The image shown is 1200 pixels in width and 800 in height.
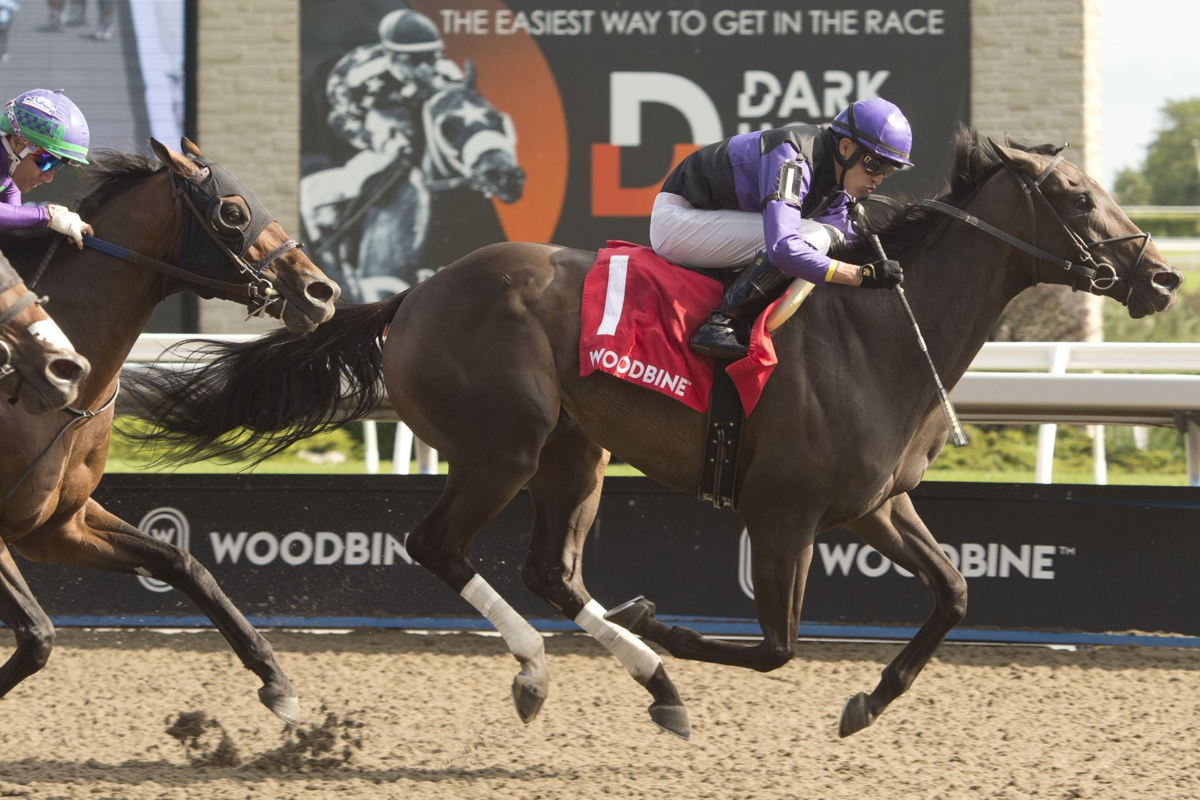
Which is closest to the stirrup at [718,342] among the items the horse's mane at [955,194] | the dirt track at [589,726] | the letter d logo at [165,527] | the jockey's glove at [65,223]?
the horse's mane at [955,194]

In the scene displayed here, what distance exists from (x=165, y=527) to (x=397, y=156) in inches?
241

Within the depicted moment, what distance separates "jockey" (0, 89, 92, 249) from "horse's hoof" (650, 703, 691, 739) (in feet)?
7.00

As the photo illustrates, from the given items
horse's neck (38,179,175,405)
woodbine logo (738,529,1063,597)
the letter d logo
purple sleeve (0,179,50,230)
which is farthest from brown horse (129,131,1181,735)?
the letter d logo

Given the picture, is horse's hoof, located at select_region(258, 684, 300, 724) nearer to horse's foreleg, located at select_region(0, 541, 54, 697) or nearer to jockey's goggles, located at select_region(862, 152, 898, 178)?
horse's foreleg, located at select_region(0, 541, 54, 697)

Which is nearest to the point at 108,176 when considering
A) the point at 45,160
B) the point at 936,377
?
the point at 45,160

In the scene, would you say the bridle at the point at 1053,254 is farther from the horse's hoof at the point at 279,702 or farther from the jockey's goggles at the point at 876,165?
the horse's hoof at the point at 279,702

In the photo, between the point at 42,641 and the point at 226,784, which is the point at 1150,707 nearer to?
the point at 226,784

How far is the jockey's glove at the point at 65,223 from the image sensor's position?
4.06 metres

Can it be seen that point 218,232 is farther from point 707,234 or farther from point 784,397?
point 784,397

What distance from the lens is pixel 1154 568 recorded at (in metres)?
5.93

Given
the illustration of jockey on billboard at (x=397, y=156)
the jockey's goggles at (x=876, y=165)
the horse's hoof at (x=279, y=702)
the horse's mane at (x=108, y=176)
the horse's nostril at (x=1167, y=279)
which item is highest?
the illustration of jockey on billboard at (x=397, y=156)

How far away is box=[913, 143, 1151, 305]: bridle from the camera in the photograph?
173 inches

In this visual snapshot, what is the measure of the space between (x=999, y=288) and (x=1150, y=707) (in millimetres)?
1672

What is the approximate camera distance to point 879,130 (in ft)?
14.0
